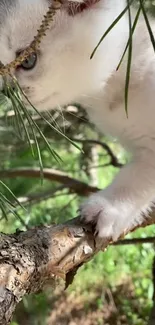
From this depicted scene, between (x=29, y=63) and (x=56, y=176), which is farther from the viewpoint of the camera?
(x=56, y=176)

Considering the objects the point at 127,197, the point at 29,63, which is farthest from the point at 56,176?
the point at 29,63

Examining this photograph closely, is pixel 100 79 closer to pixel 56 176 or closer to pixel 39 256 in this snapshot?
pixel 39 256

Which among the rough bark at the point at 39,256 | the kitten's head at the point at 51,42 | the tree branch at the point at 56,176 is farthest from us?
the tree branch at the point at 56,176

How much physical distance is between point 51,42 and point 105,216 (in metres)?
0.24

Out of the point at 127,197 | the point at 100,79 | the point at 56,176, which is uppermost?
the point at 100,79

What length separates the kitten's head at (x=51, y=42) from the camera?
0.69 meters

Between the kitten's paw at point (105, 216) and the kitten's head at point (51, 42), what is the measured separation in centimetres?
16

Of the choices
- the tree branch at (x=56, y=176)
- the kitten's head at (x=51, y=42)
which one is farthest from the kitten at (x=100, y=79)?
the tree branch at (x=56, y=176)

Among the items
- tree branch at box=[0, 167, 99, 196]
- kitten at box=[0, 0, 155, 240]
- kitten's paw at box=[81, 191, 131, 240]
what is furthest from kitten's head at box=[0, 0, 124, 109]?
tree branch at box=[0, 167, 99, 196]

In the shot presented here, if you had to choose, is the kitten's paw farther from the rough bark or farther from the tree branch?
the tree branch

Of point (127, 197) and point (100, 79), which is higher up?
point (100, 79)

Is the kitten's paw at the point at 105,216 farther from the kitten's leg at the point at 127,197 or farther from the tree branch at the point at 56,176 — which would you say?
the tree branch at the point at 56,176

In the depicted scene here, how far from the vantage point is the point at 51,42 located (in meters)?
0.70

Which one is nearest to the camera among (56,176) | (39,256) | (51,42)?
(39,256)
